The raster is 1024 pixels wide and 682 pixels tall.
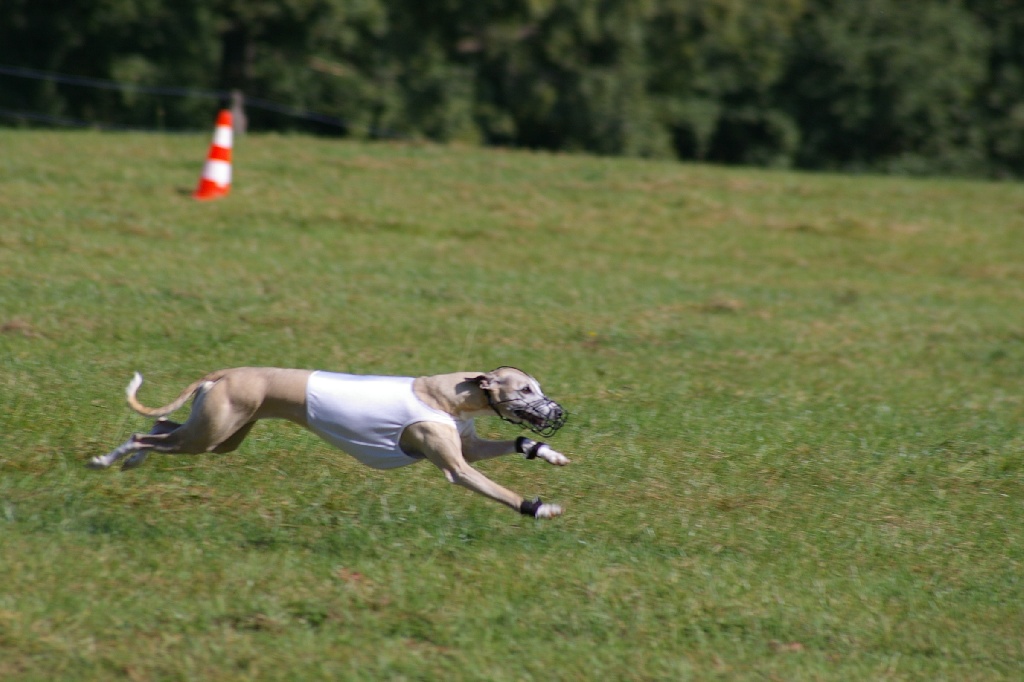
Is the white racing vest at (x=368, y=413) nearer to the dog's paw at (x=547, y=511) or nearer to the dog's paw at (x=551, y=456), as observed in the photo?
the dog's paw at (x=551, y=456)

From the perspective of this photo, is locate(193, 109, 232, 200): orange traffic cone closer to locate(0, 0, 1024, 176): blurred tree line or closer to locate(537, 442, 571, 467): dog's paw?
locate(0, 0, 1024, 176): blurred tree line

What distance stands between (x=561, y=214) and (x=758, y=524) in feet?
37.2

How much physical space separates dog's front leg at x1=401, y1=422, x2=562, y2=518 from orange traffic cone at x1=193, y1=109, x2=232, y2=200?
1139cm

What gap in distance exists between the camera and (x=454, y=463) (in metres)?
6.04

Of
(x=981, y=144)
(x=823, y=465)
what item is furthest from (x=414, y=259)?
(x=981, y=144)

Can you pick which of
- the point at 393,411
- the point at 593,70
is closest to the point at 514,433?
the point at 393,411

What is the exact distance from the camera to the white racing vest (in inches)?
239

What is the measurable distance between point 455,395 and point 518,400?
1.08 feet

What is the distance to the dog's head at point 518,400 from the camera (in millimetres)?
6051

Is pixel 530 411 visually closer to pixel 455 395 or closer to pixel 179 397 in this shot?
pixel 455 395

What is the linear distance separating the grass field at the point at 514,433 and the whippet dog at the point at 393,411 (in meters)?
0.47

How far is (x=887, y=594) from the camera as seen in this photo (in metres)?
6.18

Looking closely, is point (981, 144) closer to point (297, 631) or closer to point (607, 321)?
point (607, 321)

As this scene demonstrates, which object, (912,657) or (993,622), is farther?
(993,622)
